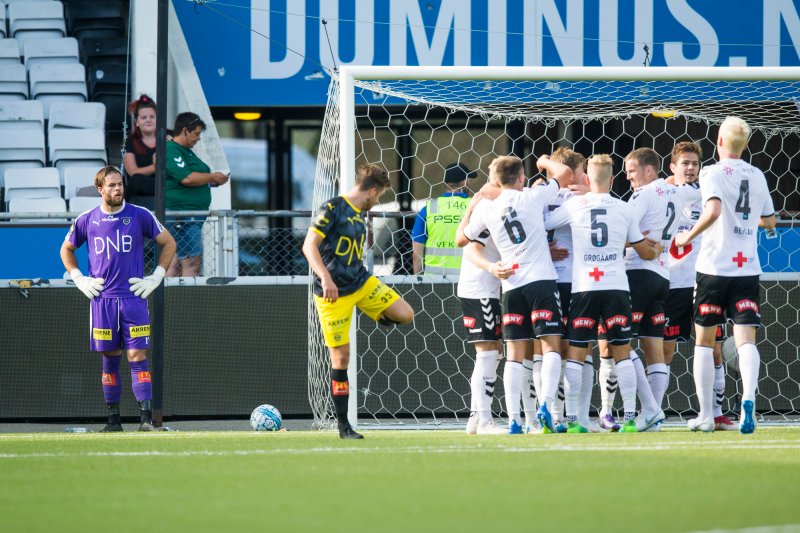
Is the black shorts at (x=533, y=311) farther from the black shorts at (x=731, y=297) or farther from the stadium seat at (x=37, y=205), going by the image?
the stadium seat at (x=37, y=205)

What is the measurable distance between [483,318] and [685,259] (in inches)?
67.6

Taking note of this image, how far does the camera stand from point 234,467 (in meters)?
5.68

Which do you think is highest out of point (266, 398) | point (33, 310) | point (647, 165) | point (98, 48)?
point (98, 48)

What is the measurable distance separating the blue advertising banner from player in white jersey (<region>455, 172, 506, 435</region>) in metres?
6.63

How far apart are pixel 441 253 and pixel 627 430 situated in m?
3.08

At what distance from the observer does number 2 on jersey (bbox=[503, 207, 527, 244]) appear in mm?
7875

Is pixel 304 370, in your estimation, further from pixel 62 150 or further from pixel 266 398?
pixel 62 150

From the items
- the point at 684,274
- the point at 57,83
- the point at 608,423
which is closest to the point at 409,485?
the point at 608,423

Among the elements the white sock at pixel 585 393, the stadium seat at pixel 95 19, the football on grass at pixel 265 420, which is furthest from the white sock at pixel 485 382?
the stadium seat at pixel 95 19

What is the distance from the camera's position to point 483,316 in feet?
27.0

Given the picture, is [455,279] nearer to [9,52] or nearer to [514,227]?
[514,227]

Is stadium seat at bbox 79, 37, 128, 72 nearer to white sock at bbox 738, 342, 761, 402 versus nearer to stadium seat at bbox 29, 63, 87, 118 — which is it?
stadium seat at bbox 29, 63, 87, 118

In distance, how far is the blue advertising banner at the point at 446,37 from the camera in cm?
1459

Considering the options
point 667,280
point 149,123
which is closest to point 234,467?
point 667,280
